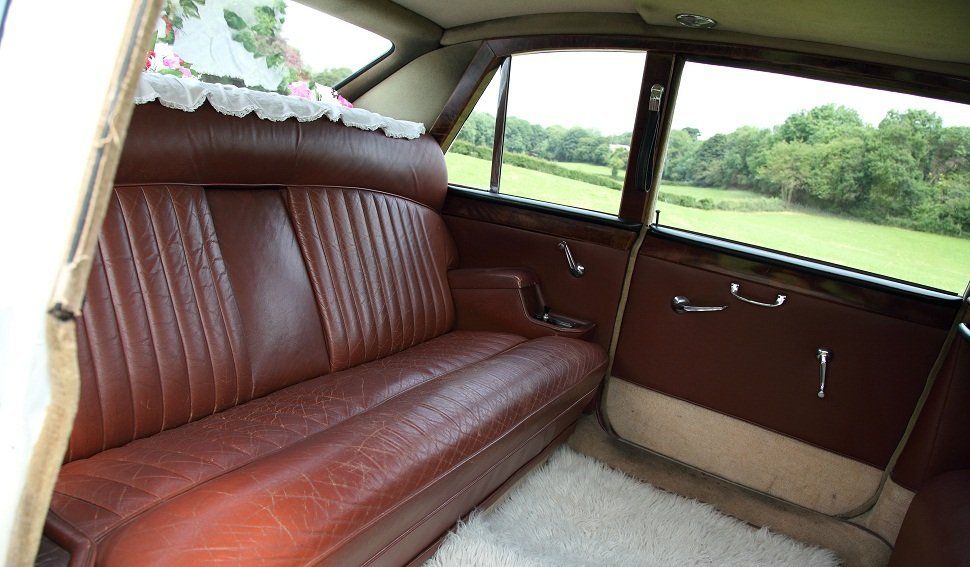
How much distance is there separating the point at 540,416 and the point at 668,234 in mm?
931

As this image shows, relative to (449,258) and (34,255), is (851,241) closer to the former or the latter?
(449,258)

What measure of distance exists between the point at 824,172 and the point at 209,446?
2188 mm

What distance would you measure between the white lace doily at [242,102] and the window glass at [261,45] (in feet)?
1.43

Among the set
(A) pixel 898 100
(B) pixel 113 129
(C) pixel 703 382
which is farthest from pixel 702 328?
(B) pixel 113 129

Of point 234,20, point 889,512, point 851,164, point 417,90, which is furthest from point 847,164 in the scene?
point 234,20

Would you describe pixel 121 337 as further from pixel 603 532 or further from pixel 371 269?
pixel 603 532

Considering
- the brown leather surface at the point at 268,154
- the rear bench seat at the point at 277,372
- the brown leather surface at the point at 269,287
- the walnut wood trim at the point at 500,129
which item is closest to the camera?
the rear bench seat at the point at 277,372

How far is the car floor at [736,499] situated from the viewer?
219 cm

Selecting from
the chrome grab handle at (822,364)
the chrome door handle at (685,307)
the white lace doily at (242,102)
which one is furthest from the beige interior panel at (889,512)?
the white lace doily at (242,102)

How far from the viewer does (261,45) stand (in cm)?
256

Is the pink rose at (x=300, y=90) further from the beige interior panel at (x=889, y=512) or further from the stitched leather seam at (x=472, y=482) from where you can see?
the beige interior panel at (x=889, y=512)

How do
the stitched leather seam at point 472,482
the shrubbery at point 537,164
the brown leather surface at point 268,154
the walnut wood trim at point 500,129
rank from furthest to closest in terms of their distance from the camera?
1. the walnut wood trim at point 500,129
2. the shrubbery at point 537,164
3. the brown leather surface at point 268,154
4. the stitched leather seam at point 472,482

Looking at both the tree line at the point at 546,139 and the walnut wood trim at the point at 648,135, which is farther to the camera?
the tree line at the point at 546,139

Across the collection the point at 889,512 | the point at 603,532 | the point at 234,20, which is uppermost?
the point at 234,20
